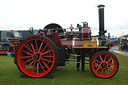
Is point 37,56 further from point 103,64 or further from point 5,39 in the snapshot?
point 5,39

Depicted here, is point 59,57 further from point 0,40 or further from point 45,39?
point 0,40

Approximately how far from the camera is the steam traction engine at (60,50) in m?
4.29

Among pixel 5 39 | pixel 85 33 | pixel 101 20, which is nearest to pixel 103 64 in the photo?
pixel 85 33

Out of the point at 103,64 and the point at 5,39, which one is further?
the point at 5,39

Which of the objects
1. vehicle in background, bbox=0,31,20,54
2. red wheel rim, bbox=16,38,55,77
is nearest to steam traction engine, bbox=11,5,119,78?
red wheel rim, bbox=16,38,55,77

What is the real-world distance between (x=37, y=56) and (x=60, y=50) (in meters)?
0.80

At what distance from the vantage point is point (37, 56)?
4355 mm

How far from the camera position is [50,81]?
4027mm

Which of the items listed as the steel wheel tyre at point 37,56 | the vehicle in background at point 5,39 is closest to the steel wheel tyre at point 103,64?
the steel wheel tyre at point 37,56

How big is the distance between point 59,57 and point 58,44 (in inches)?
19.2

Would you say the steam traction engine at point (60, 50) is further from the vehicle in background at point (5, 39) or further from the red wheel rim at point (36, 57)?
the vehicle in background at point (5, 39)

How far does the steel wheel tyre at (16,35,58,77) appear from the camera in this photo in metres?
4.24

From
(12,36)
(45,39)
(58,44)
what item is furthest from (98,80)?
(12,36)

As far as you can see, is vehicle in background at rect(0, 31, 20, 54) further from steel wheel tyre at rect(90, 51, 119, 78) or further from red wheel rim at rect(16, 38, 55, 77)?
steel wheel tyre at rect(90, 51, 119, 78)
